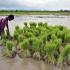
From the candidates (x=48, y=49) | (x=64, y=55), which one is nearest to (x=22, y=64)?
(x=48, y=49)

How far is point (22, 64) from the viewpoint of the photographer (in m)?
7.96

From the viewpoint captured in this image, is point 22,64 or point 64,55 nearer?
point 64,55

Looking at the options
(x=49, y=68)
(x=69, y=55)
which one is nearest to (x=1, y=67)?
(x=49, y=68)

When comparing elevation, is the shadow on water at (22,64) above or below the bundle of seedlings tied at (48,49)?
below

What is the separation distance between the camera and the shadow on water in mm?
7473

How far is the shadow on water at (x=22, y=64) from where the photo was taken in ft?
24.5

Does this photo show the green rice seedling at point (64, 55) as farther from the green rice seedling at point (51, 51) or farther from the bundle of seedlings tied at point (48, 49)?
the green rice seedling at point (51, 51)

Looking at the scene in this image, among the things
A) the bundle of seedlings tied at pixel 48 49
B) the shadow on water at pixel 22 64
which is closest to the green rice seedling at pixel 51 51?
the bundle of seedlings tied at pixel 48 49

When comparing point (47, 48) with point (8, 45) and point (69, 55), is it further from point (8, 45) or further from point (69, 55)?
point (8, 45)

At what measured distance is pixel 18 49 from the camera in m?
9.73

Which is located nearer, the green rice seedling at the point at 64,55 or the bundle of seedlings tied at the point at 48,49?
the green rice seedling at the point at 64,55

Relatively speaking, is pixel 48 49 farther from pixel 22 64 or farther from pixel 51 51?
pixel 22 64

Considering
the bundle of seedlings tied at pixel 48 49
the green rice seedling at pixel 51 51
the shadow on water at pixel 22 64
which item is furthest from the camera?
the green rice seedling at pixel 51 51

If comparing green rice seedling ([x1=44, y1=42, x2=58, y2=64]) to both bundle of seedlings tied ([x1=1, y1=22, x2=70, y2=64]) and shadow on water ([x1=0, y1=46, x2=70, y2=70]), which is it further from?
shadow on water ([x1=0, y1=46, x2=70, y2=70])
